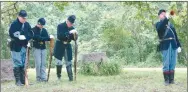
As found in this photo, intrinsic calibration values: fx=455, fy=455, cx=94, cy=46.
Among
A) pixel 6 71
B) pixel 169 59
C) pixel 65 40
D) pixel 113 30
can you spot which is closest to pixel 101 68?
pixel 65 40

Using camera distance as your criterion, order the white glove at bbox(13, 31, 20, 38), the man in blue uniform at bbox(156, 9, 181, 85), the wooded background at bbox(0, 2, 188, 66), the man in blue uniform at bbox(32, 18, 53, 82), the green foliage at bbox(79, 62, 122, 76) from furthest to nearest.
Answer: the wooded background at bbox(0, 2, 188, 66) → the green foliage at bbox(79, 62, 122, 76) → the man in blue uniform at bbox(32, 18, 53, 82) → the white glove at bbox(13, 31, 20, 38) → the man in blue uniform at bbox(156, 9, 181, 85)

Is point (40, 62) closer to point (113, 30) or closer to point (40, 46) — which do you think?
point (40, 46)

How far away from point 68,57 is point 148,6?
2243mm

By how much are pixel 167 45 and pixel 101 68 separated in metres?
3.50

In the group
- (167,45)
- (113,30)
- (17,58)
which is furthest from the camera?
(113,30)

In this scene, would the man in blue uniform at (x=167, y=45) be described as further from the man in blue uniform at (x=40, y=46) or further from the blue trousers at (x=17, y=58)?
the blue trousers at (x=17, y=58)

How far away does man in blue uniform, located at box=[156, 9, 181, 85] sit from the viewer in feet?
28.6

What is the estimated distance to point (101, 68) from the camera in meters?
12.0

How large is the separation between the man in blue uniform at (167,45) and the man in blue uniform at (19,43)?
262cm

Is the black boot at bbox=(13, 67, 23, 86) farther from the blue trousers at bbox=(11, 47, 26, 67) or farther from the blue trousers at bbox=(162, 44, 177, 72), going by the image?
the blue trousers at bbox=(162, 44, 177, 72)

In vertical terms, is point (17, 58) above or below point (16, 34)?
below

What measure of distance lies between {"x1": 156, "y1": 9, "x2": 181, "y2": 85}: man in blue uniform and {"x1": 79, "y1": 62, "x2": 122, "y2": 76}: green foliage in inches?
125

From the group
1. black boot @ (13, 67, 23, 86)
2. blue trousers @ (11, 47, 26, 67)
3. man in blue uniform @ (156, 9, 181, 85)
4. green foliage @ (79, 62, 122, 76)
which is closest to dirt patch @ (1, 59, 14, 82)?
black boot @ (13, 67, 23, 86)

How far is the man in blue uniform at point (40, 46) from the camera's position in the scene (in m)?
9.62
